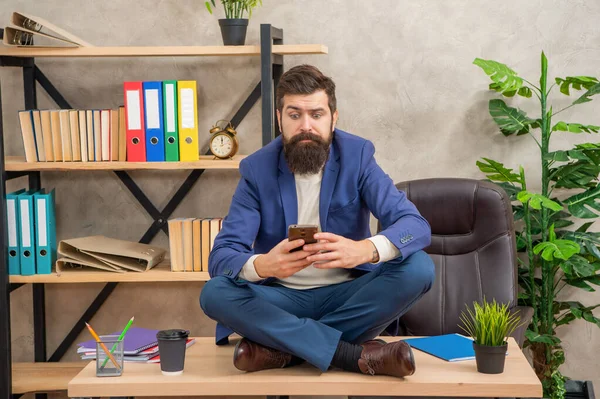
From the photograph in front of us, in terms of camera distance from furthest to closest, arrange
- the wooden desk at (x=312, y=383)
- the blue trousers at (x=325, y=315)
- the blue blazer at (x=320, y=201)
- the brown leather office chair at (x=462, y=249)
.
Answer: the brown leather office chair at (x=462, y=249) → the blue blazer at (x=320, y=201) → the blue trousers at (x=325, y=315) → the wooden desk at (x=312, y=383)

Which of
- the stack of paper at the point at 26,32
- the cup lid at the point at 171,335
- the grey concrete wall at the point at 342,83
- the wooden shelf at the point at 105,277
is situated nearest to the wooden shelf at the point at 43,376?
the grey concrete wall at the point at 342,83

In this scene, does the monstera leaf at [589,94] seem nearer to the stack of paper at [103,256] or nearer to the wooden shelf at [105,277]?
the wooden shelf at [105,277]

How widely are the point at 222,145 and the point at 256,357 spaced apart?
1173mm

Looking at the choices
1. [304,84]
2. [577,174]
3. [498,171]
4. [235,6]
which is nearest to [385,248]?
[304,84]

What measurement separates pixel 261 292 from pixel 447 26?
1.51 m

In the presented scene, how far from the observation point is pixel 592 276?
2.96m

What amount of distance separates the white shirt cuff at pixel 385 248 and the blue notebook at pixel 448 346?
32 centimetres

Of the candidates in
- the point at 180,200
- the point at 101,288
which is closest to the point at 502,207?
the point at 180,200

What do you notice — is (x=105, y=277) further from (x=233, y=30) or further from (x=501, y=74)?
(x=501, y=74)

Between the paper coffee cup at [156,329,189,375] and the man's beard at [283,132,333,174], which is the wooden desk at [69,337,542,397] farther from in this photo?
the man's beard at [283,132,333,174]

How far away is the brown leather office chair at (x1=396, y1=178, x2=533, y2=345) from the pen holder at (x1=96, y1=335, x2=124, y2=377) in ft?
3.48

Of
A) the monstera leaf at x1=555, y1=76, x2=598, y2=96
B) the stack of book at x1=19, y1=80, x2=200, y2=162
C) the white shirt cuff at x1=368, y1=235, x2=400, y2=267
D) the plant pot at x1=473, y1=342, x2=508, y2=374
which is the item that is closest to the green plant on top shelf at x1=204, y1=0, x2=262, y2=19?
the stack of book at x1=19, y1=80, x2=200, y2=162

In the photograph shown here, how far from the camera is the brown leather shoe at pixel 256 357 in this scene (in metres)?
2.03

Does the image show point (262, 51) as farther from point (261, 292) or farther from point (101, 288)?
point (101, 288)
